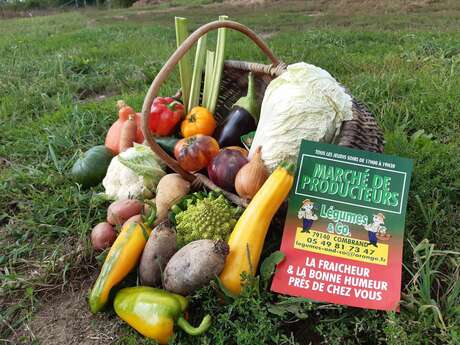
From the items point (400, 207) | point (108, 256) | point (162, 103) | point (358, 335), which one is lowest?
point (358, 335)

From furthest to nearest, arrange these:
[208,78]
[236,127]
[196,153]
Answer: [208,78] < [236,127] < [196,153]

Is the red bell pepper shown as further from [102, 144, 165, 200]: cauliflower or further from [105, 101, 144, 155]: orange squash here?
[102, 144, 165, 200]: cauliflower

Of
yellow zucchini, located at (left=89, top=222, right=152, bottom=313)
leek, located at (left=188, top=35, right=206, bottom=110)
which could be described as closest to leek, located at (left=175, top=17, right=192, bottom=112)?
leek, located at (left=188, top=35, right=206, bottom=110)

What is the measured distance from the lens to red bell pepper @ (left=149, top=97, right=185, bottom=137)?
3010 mm

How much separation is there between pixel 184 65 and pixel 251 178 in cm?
132

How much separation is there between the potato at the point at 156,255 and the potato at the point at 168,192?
30 cm

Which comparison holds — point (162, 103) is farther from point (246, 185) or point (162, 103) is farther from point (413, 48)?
point (413, 48)

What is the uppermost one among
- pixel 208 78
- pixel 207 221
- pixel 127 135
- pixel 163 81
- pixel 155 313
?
pixel 163 81

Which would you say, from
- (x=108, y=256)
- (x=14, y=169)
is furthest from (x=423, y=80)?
(x=14, y=169)

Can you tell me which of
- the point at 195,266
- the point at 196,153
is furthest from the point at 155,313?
the point at 196,153

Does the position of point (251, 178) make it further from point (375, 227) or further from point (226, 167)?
point (375, 227)

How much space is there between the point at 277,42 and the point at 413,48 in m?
1.84

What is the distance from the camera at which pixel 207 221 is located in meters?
2.08

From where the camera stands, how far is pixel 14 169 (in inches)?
129
